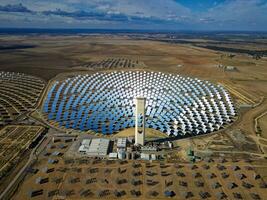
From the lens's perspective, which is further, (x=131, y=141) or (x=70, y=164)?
(x=131, y=141)

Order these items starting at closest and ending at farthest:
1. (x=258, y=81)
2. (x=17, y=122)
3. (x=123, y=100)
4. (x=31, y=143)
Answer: (x=31, y=143), (x=17, y=122), (x=123, y=100), (x=258, y=81)

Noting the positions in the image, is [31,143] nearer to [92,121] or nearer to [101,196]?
[92,121]

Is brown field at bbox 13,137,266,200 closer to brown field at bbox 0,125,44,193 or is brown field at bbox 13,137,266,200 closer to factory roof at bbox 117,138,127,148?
brown field at bbox 0,125,44,193

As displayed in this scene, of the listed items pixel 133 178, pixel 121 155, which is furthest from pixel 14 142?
pixel 133 178

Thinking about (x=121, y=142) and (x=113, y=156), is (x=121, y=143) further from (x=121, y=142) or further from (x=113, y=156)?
(x=113, y=156)

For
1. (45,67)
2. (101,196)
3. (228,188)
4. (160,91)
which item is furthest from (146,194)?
(45,67)

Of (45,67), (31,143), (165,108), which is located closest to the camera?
(31,143)

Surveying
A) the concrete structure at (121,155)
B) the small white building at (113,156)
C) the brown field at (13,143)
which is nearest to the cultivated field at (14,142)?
the brown field at (13,143)
